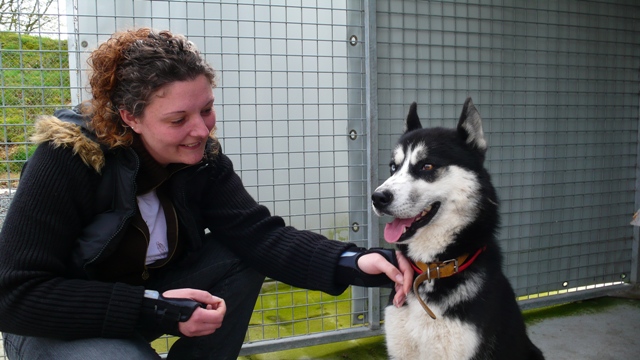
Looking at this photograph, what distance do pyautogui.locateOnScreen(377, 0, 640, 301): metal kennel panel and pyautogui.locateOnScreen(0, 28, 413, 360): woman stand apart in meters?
1.17

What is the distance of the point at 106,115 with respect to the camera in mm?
1551

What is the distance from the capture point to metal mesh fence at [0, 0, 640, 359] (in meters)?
2.57

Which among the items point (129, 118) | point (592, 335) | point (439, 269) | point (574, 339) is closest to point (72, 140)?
point (129, 118)

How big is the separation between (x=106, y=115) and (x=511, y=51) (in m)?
2.47

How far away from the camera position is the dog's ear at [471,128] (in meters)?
1.76

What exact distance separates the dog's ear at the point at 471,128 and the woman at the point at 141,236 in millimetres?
482

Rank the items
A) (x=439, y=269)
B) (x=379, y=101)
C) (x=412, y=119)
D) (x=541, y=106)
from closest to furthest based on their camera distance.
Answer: (x=439, y=269) < (x=412, y=119) < (x=379, y=101) < (x=541, y=106)

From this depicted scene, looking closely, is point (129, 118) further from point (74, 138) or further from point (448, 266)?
point (448, 266)

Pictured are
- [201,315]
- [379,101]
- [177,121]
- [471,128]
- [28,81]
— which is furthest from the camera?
[379,101]

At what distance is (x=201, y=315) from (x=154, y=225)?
1.39 feet

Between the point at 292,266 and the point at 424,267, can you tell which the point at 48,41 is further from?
the point at 424,267

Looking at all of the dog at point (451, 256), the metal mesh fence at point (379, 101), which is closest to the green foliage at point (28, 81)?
the metal mesh fence at point (379, 101)

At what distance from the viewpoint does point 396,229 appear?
5.55 feet

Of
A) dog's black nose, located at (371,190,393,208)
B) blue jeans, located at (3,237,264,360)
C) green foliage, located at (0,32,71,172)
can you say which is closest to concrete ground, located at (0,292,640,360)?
blue jeans, located at (3,237,264,360)
